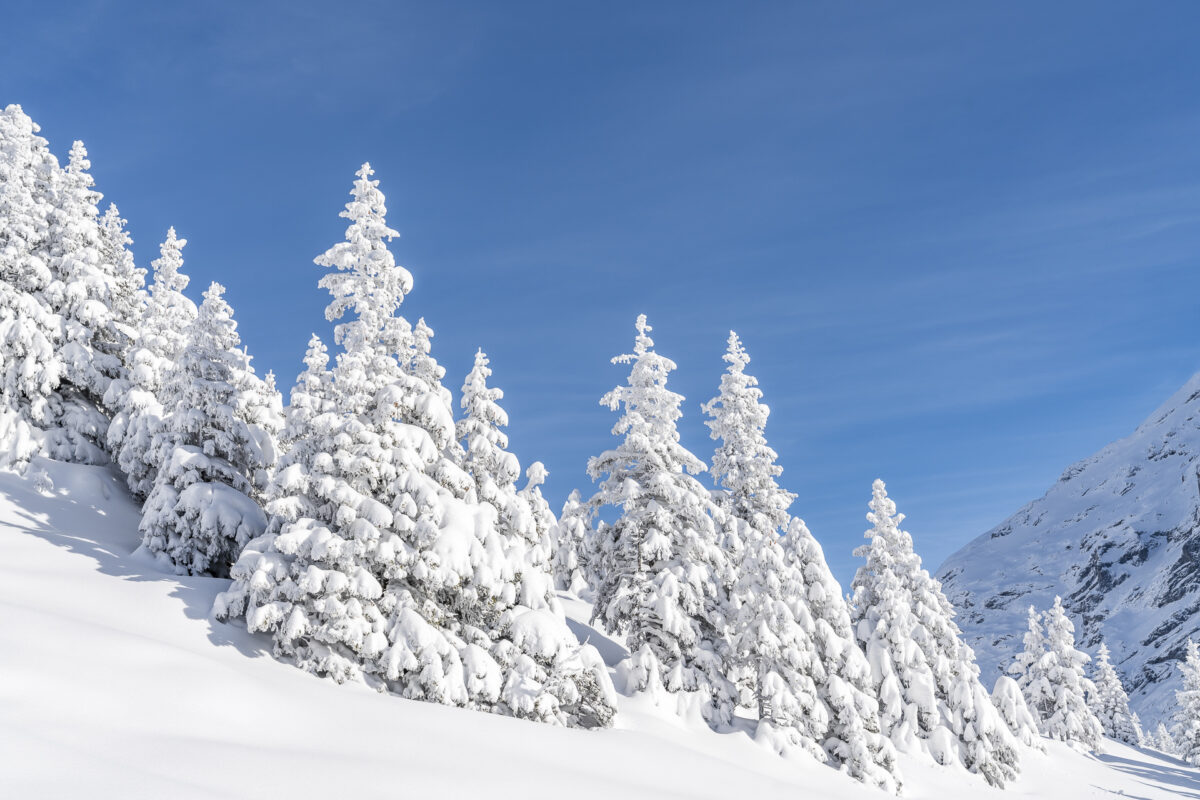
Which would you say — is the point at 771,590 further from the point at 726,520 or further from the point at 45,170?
the point at 45,170

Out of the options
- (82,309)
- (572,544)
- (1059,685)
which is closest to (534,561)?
(572,544)

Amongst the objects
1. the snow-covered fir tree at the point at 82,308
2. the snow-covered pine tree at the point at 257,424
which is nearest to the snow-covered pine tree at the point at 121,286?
the snow-covered fir tree at the point at 82,308

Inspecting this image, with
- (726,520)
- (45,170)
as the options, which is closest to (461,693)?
(726,520)

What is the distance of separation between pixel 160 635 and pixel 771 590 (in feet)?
61.7

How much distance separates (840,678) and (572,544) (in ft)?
42.5

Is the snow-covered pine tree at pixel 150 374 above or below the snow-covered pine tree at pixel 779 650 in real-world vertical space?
above

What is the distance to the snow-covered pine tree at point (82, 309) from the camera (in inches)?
1220

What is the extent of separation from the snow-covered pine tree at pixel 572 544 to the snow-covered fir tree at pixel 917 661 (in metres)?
13.2

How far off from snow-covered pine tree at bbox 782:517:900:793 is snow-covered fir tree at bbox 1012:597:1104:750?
4473 cm

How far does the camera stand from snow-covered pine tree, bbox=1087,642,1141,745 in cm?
8912

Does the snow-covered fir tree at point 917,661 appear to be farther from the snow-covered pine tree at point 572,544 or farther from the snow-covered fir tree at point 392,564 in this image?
the snow-covered fir tree at point 392,564

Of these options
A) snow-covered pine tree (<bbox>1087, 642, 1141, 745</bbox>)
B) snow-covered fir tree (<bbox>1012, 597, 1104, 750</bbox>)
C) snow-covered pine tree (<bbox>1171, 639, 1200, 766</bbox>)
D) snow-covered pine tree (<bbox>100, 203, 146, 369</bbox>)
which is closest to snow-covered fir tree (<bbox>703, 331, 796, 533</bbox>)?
snow-covered pine tree (<bbox>100, 203, 146, 369</bbox>)

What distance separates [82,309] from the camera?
3122cm

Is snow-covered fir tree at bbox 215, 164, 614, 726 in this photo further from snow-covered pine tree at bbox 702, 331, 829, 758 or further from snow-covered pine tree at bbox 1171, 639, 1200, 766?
snow-covered pine tree at bbox 1171, 639, 1200, 766
